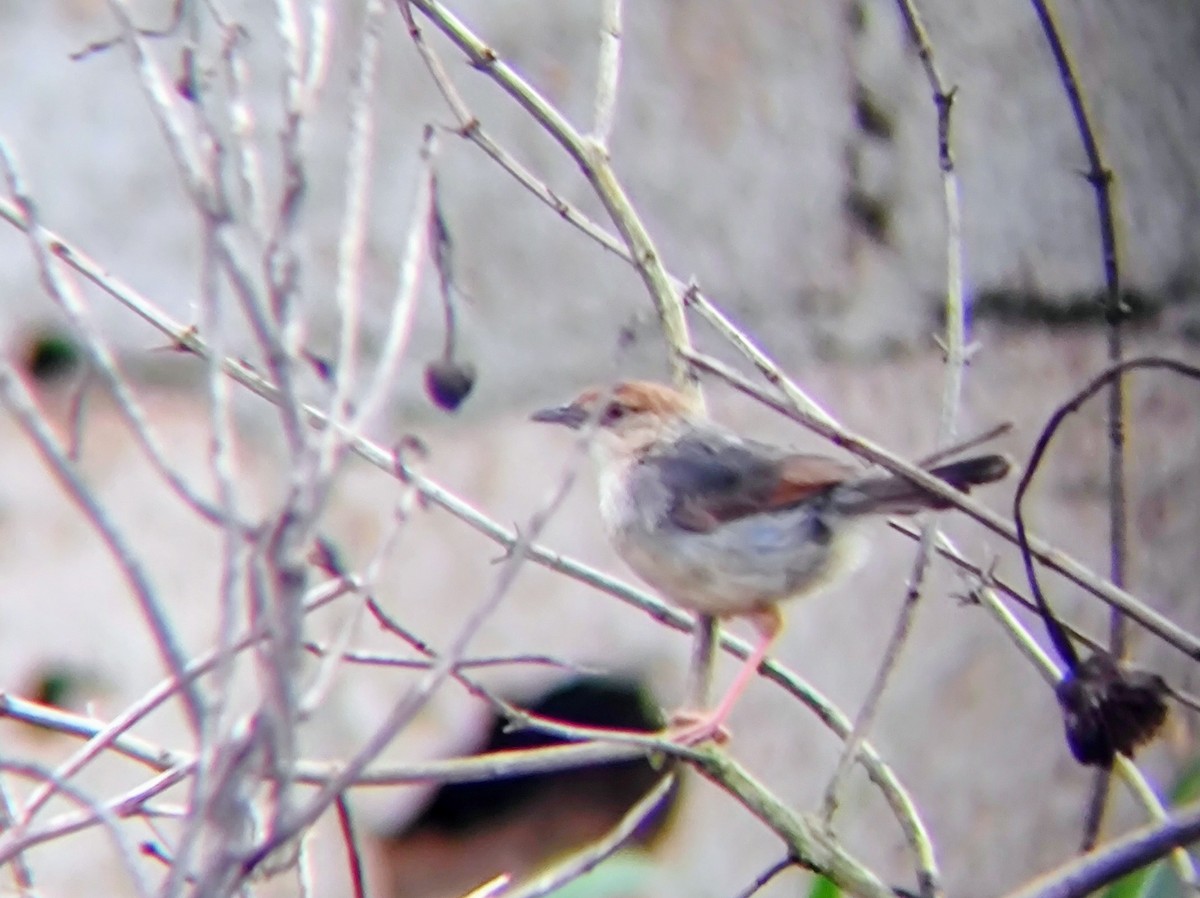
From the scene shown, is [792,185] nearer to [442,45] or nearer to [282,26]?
[442,45]

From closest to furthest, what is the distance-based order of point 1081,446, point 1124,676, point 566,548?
point 1124,676 → point 566,548 → point 1081,446

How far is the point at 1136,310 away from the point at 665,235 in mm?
1507

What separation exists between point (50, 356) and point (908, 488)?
1680mm

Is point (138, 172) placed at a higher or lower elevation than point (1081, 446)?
higher

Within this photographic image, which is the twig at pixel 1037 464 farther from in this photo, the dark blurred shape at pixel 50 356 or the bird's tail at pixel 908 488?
the dark blurred shape at pixel 50 356

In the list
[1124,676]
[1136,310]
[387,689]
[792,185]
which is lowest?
[1124,676]

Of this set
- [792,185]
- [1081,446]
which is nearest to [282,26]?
[792,185]

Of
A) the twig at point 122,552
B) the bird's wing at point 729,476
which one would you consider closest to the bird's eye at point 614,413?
the bird's wing at point 729,476

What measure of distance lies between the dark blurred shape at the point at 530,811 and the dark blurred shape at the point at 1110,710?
83.7 inches

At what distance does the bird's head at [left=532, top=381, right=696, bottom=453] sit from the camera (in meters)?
3.50

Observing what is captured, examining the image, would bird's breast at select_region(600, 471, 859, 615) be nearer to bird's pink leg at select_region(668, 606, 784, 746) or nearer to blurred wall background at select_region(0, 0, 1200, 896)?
bird's pink leg at select_region(668, 606, 784, 746)

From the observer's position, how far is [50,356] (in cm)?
335

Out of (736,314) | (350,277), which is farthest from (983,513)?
(736,314)

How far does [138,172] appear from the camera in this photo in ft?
11.4
